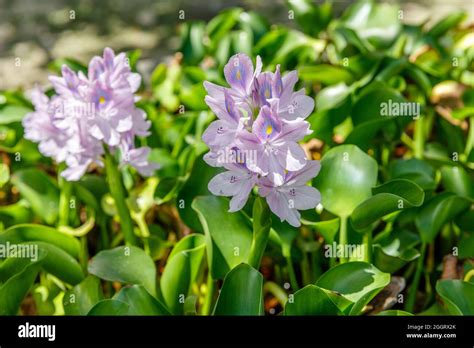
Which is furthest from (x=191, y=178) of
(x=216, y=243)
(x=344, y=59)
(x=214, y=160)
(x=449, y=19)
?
(x=449, y=19)

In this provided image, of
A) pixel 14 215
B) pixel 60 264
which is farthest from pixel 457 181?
pixel 14 215

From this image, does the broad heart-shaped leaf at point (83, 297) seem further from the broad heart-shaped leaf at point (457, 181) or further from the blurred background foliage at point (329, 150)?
the broad heart-shaped leaf at point (457, 181)

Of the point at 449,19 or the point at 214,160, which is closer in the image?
the point at 214,160

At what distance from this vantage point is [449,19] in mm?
2789

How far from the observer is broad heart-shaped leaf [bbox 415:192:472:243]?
190 centimetres

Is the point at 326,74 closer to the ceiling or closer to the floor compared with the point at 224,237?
closer to the ceiling

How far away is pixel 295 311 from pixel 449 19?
4.93ft

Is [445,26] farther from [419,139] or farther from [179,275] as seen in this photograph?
[179,275]

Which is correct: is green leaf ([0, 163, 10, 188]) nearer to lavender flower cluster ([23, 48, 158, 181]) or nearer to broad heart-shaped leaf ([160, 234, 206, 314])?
lavender flower cluster ([23, 48, 158, 181])

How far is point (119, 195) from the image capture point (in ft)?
6.42

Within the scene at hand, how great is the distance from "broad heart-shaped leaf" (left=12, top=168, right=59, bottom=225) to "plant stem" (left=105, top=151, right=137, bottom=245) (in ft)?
0.73

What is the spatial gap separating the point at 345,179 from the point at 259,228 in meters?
0.32

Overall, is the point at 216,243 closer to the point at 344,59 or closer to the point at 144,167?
the point at 144,167

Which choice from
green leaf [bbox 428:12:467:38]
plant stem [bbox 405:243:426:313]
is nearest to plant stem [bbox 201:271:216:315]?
plant stem [bbox 405:243:426:313]
